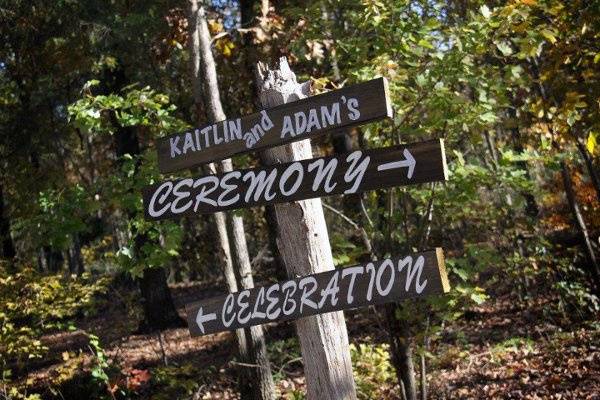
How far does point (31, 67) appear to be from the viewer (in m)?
12.8

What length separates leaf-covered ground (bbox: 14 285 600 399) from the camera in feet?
22.2

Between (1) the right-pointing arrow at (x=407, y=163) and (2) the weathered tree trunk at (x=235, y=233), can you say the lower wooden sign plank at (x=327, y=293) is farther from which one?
(2) the weathered tree trunk at (x=235, y=233)

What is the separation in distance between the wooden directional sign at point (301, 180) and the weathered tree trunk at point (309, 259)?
0.21 meters

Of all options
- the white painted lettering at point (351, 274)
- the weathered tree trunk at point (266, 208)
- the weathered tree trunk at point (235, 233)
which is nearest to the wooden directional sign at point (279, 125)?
the white painted lettering at point (351, 274)

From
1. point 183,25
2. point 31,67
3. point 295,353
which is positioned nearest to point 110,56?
point 31,67

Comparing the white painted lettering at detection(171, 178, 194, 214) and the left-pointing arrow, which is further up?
the white painted lettering at detection(171, 178, 194, 214)

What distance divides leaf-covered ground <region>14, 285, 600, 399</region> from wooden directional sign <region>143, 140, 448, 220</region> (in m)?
2.96

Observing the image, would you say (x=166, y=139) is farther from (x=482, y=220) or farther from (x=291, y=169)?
(x=482, y=220)

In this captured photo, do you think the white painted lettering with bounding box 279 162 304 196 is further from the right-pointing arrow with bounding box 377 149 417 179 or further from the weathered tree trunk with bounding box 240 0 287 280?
the weathered tree trunk with bounding box 240 0 287 280

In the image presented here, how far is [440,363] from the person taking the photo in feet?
25.9

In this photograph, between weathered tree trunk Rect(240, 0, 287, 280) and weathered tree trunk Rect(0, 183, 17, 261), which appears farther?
weathered tree trunk Rect(0, 183, 17, 261)

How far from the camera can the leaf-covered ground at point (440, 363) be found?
6.75 meters

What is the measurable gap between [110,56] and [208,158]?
8622 mm

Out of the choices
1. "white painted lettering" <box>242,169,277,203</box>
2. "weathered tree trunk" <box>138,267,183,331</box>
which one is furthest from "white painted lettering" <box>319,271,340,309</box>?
"weathered tree trunk" <box>138,267,183,331</box>
